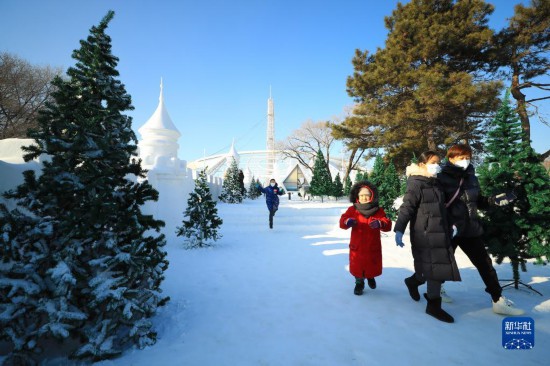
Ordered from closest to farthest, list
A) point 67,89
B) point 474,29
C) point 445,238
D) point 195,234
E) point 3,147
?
point 67,89
point 445,238
point 3,147
point 195,234
point 474,29

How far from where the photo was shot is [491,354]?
2.28 m

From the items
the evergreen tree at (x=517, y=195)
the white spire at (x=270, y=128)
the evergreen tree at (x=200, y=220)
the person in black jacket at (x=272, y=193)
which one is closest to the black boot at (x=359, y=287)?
the evergreen tree at (x=517, y=195)

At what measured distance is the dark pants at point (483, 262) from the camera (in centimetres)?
305

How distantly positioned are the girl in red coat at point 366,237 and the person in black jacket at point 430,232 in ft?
1.85

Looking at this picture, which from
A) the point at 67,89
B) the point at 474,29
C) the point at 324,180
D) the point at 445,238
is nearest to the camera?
the point at 67,89

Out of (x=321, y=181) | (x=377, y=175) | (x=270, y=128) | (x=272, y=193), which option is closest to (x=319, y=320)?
(x=272, y=193)

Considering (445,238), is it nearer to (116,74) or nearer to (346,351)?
(346,351)

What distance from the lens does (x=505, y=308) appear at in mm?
2971

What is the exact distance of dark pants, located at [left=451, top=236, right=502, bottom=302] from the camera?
3053 mm

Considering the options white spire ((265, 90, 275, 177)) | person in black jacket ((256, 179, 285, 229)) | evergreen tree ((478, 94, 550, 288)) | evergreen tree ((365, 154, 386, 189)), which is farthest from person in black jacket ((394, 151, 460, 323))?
white spire ((265, 90, 275, 177))

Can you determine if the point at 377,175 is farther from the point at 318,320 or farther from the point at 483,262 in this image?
the point at 318,320

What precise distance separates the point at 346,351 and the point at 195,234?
5.70 meters

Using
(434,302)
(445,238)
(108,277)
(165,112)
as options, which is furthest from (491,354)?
(165,112)

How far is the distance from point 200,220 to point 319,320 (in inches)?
203
